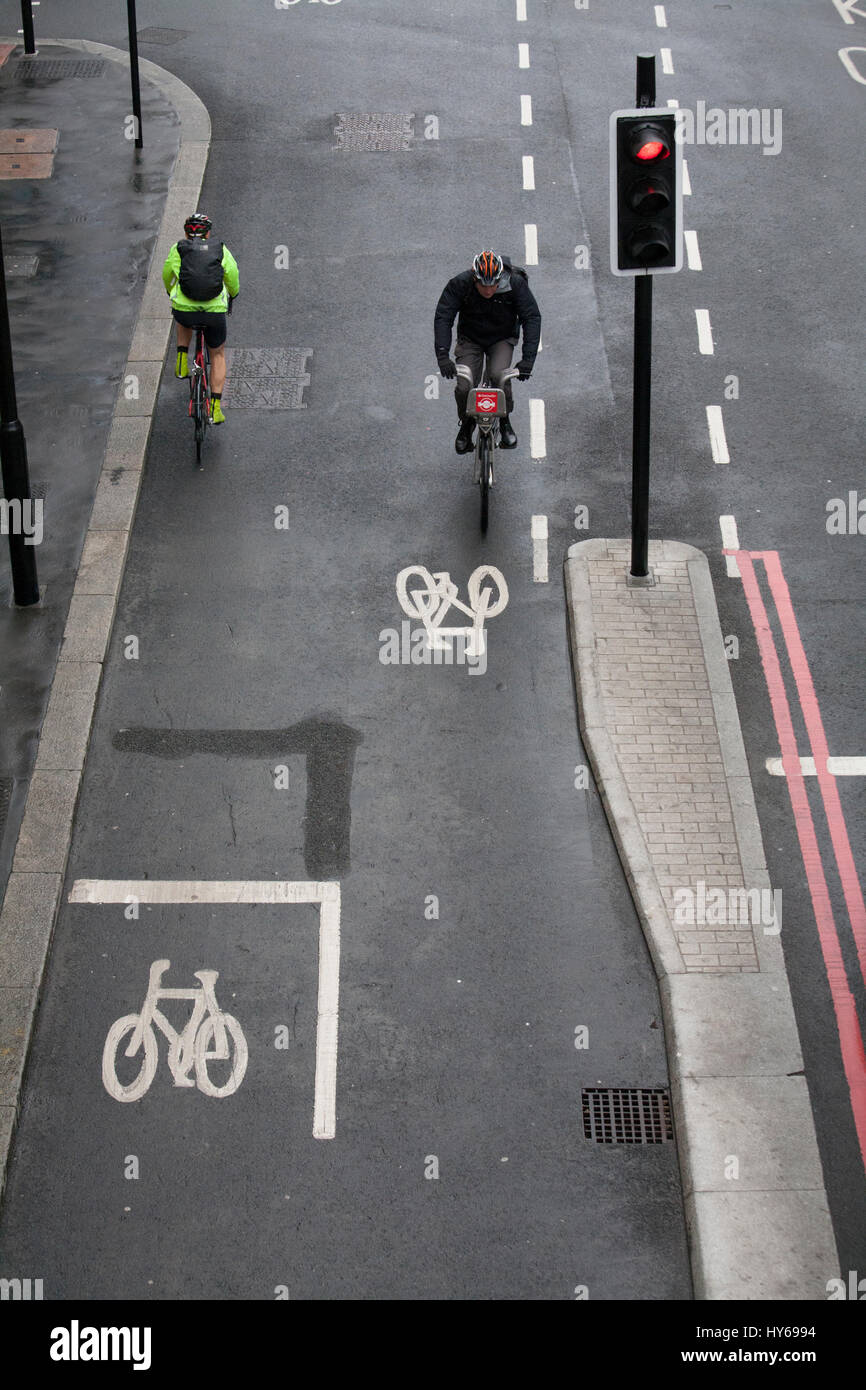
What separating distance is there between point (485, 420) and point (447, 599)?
1516 mm

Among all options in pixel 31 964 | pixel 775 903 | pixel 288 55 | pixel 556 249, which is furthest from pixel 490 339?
pixel 288 55

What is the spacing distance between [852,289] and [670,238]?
5768 millimetres

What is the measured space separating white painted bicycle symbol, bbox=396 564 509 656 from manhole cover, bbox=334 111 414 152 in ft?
28.3

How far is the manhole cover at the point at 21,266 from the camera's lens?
16.3 meters

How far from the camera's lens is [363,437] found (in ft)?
46.3

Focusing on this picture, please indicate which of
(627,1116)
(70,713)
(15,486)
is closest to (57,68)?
(15,486)

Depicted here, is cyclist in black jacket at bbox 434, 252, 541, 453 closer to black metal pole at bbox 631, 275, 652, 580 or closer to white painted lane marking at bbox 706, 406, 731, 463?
black metal pole at bbox 631, 275, 652, 580

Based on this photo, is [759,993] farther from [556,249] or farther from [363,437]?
[556,249]

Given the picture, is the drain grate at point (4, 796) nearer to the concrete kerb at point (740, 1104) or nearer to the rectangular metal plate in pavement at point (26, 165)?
the concrete kerb at point (740, 1104)

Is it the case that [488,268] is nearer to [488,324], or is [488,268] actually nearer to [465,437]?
[488,324]

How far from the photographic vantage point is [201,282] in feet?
44.2

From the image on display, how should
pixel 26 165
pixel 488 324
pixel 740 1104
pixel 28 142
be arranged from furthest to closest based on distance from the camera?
pixel 28 142
pixel 26 165
pixel 488 324
pixel 740 1104

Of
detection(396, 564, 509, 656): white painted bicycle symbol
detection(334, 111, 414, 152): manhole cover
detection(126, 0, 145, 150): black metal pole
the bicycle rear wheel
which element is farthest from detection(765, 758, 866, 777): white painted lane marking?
detection(126, 0, 145, 150): black metal pole

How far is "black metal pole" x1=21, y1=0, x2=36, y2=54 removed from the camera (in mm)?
20953
